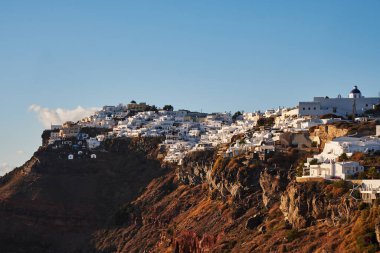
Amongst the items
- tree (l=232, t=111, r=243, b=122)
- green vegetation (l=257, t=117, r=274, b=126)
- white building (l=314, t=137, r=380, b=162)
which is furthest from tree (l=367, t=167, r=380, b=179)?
tree (l=232, t=111, r=243, b=122)

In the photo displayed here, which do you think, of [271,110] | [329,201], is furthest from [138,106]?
[329,201]

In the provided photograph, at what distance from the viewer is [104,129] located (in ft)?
556

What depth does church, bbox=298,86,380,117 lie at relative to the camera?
13250 centimetres

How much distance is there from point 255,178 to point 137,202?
2871cm

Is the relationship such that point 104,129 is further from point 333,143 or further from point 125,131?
point 333,143

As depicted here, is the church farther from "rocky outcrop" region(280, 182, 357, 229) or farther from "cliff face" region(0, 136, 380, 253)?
"rocky outcrop" region(280, 182, 357, 229)

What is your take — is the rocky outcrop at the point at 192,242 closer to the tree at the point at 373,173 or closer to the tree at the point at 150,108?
the tree at the point at 373,173

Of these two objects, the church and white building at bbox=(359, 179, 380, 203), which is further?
the church

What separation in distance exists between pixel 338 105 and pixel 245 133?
12311mm

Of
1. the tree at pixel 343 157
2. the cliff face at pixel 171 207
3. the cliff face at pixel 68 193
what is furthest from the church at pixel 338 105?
the tree at pixel 343 157

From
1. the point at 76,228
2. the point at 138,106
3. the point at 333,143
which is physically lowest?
the point at 76,228

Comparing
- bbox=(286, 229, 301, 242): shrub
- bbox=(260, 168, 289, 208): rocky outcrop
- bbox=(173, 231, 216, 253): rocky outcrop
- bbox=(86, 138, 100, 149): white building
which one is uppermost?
bbox=(86, 138, 100, 149): white building

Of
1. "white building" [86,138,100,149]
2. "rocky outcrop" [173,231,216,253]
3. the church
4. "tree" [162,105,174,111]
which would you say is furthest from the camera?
"tree" [162,105,174,111]

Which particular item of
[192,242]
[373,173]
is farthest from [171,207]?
[373,173]
